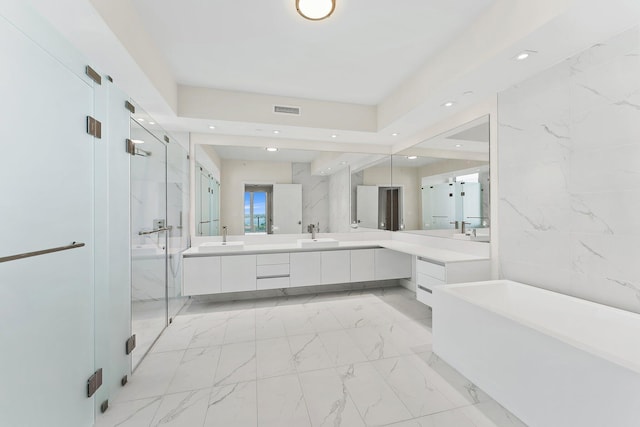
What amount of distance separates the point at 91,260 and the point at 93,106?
0.89 metres

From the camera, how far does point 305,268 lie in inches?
149

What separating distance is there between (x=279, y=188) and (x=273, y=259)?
1111 millimetres

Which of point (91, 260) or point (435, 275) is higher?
point (91, 260)

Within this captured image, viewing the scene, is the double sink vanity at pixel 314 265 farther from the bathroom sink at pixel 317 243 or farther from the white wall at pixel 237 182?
the white wall at pixel 237 182

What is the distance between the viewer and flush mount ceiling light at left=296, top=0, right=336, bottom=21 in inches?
71.1

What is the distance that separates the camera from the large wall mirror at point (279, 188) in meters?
3.96

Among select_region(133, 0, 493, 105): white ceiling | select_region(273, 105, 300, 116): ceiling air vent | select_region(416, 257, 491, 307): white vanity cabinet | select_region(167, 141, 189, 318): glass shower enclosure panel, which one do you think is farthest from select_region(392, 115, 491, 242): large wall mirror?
select_region(167, 141, 189, 318): glass shower enclosure panel

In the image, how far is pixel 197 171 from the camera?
152 inches

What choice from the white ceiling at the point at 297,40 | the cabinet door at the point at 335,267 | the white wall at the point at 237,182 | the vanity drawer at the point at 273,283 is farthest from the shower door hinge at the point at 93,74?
the cabinet door at the point at 335,267

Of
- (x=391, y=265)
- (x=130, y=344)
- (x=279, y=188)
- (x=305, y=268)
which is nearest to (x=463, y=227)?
(x=391, y=265)

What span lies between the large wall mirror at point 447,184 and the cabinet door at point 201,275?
2832 mm

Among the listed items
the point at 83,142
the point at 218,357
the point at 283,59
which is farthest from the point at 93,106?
the point at 218,357

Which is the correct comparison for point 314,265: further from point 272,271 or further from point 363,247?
point 363,247

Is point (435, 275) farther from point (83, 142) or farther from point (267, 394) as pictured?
point (83, 142)
